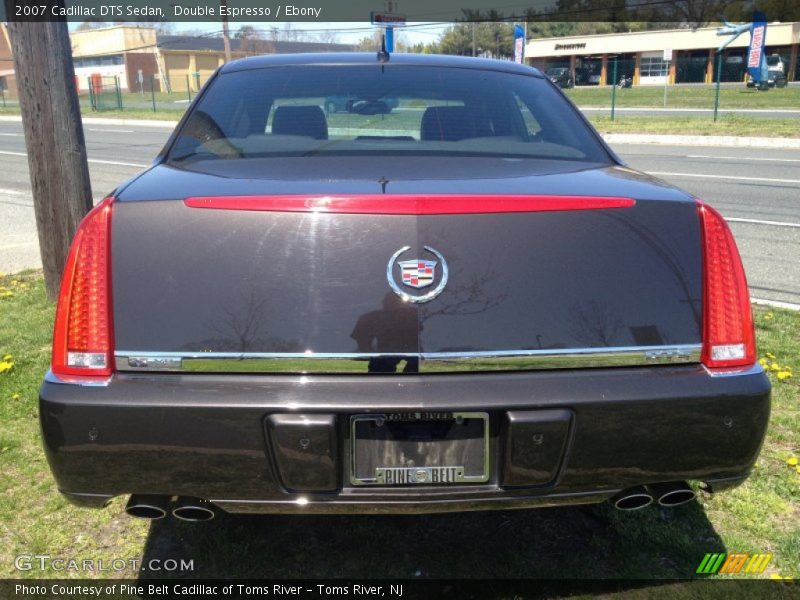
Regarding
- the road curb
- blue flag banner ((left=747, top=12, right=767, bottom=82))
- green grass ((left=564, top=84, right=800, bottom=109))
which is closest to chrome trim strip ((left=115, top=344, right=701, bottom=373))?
the road curb

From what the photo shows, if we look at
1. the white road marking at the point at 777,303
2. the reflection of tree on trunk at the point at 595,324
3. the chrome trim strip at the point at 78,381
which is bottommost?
the white road marking at the point at 777,303

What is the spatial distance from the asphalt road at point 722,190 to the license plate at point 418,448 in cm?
403

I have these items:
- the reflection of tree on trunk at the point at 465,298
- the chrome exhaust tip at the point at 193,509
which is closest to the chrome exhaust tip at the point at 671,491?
the reflection of tree on trunk at the point at 465,298

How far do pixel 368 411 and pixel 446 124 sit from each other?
1.37 m

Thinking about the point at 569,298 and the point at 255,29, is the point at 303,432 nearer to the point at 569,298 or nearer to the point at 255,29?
the point at 569,298

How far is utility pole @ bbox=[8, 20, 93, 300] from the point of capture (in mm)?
4668

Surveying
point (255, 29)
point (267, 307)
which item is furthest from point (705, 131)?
point (255, 29)

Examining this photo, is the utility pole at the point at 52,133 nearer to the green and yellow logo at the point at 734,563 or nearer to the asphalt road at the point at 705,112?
the green and yellow logo at the point at 734,563

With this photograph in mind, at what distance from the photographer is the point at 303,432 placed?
1858mm

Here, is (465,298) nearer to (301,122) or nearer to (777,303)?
(301,122)

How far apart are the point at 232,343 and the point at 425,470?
0.60 meters

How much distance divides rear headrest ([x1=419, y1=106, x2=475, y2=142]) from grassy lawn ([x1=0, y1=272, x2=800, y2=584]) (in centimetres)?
144

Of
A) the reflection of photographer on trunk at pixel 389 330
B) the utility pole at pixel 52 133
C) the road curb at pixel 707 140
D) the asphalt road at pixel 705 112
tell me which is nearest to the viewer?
the reflection of photographer on trunk at pixel 389 330

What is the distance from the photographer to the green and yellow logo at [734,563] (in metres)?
2.46
